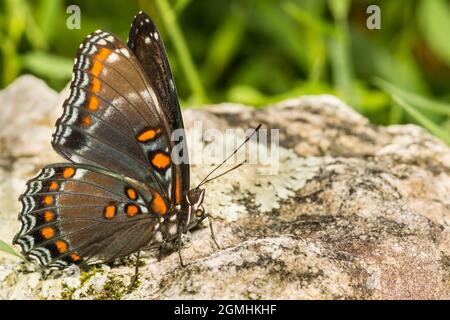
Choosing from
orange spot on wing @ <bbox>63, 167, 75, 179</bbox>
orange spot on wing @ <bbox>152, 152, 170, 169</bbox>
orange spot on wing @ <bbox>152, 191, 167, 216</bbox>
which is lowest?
orange spot on wing @ <bbox>152, 191, 167, 216</bbox>

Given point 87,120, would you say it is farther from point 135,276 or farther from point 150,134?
point 135,276

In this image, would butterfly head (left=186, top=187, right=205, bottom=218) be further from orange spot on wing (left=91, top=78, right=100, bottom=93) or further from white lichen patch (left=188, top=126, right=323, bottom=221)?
orange spot on wing (left=91, top=78, right=100, bottom=93)

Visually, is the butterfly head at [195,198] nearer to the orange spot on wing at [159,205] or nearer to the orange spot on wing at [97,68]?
the orange spot on wing at [159,205]

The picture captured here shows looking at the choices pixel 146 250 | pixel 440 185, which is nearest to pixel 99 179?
pixel 146 250

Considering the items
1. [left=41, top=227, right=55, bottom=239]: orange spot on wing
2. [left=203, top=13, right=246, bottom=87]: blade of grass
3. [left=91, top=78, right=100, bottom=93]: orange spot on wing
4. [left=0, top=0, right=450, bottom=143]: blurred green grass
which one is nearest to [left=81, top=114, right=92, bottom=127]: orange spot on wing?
[left=91, top=78, right=100, bottom=93]: orange spot on wing

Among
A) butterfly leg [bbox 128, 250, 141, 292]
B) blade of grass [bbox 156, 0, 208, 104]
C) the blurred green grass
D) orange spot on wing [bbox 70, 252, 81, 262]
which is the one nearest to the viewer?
butterfly leg [bbox 128, 250, 141, 292]

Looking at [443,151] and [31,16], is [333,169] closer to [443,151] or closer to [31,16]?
[443,151]
